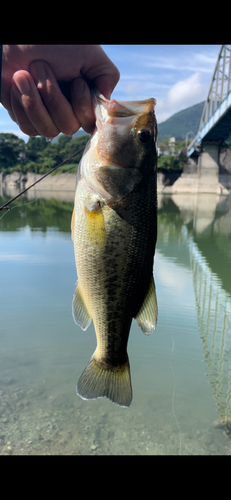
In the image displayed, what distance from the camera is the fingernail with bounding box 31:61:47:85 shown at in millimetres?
2699

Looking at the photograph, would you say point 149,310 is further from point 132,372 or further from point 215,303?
point 215,303

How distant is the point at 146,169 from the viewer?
7.97 ft

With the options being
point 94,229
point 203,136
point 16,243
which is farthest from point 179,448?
point 203,136

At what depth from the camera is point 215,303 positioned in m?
8.55

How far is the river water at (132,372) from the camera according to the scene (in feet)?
13.8

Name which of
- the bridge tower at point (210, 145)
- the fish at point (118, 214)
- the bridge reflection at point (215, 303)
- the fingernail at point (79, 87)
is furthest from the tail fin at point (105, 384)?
the bridge tower at point (210, 145)

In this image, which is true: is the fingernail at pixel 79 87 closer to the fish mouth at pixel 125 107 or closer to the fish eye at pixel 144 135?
the fish mouth at pixel 125 107

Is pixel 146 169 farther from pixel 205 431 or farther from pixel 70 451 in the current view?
pixel 205 431

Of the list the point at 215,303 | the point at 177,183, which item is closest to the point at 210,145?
the point at 177,183

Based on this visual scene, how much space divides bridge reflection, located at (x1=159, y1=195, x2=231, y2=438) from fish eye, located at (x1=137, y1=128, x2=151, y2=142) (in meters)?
3.60

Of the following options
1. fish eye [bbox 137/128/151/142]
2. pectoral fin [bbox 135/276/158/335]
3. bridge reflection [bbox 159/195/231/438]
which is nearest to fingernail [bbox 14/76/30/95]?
fish eye [bbox 137/128/151/142]

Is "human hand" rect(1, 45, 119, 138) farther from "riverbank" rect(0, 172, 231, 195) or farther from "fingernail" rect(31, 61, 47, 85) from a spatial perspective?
"riverbank" rect(0, 172, 231, 195)

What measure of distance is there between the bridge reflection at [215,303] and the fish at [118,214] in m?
2.81
